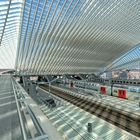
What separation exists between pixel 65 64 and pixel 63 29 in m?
18.3

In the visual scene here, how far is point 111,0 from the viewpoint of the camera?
67.5 ft

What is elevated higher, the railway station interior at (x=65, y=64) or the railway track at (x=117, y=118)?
the railway station interior at (x=65, y=64)

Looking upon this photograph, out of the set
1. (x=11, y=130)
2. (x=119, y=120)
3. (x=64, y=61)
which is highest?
(x=64, y=61)

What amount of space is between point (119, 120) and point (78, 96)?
9542mm

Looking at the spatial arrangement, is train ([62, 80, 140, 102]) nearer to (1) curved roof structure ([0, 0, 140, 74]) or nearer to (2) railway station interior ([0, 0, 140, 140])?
(2) railway station interior ([0, 0, 140, 140])

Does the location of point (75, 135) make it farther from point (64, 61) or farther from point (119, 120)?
point (64, 61)

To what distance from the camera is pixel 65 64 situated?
44.2 meters

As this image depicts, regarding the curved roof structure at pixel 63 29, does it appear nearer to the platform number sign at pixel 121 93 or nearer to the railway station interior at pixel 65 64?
the railway station interior at pixel 65 64

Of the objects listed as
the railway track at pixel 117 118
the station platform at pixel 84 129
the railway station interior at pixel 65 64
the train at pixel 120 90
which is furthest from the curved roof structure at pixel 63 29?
the railway track at pixel 117 118

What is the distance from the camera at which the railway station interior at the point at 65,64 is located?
10.4 ft

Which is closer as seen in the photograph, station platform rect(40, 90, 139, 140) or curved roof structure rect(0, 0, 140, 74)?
station platform rect(40, 90, 139, 140)

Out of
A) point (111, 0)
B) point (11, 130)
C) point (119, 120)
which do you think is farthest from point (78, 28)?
point (11, 130)

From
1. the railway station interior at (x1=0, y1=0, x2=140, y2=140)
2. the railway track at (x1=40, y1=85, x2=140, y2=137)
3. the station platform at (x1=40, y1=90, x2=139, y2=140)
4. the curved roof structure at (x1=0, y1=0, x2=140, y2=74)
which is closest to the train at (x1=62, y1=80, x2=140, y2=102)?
the railway station interior at (x1=0, y1=0, x2=140, y2=140)

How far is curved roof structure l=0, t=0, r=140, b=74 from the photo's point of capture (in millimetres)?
19797
